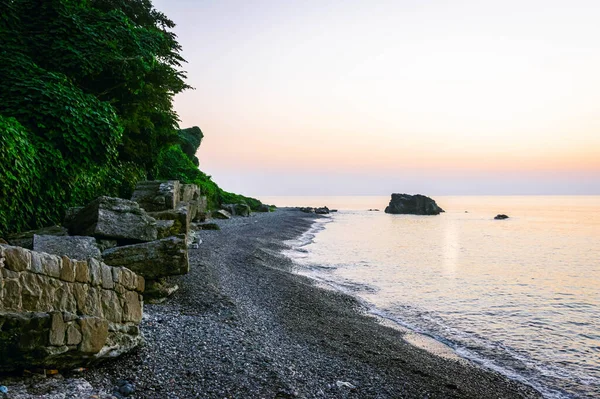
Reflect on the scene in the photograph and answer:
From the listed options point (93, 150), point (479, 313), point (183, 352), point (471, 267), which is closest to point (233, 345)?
point (183, 352)

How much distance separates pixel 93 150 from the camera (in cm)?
1292

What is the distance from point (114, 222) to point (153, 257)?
181 centimetres

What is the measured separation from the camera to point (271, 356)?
330 inches

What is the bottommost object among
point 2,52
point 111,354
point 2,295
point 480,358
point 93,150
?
point 480,358

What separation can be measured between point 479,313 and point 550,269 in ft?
50.9

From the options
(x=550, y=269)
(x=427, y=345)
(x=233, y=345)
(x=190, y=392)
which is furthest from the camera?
(x=550, y=269)

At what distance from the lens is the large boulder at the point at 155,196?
17.0 m

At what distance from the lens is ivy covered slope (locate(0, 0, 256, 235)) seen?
1093 centimetres

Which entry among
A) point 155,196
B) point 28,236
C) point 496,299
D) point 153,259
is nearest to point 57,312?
point 153,259

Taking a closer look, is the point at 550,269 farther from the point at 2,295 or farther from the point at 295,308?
the point at 2,295

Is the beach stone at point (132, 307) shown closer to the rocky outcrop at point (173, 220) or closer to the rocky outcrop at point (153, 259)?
the rocky outcrop at point (153, 259)

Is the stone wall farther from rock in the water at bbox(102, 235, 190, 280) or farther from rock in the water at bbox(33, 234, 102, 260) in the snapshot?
rock in the water at bbox(102, 235, 190, 280)

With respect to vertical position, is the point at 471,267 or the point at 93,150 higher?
the point at 93,150

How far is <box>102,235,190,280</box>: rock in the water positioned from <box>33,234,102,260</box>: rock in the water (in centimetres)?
A: 51
